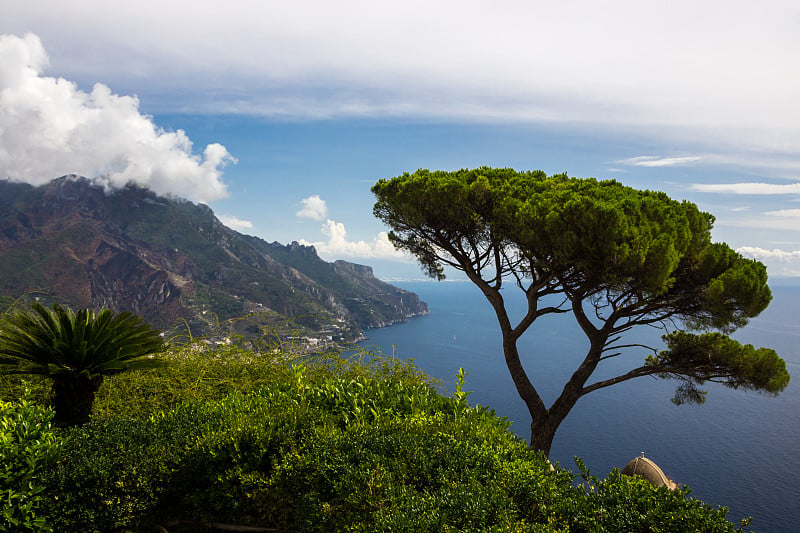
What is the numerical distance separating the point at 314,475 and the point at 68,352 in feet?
9.67

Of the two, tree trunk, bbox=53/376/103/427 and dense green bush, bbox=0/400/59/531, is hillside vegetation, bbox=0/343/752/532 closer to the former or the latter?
dense green bush, bbox=0/400/59/531

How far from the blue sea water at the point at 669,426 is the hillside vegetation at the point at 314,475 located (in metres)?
25.7

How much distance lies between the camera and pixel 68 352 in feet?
13.9

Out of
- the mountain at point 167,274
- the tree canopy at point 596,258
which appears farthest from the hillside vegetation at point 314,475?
the mountain at point 167,274

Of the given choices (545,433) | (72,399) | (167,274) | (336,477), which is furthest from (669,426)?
(167,274)

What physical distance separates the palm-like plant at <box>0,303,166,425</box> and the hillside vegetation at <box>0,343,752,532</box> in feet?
1.76

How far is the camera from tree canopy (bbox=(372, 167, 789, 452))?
30.5 ft

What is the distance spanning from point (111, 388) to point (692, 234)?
37.2ft

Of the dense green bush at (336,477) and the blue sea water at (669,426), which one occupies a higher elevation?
the dense green bush at (336,477)

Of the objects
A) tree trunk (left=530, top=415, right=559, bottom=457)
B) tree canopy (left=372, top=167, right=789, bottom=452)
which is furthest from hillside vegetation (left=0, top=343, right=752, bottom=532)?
tree trunk (left=530, top=415, right=559, bottom=457)

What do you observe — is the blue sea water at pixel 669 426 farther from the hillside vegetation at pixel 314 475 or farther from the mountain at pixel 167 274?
the mountain at pixel 167 274

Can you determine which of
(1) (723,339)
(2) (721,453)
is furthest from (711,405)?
(1) (723,339)

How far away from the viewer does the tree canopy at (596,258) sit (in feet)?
30.5

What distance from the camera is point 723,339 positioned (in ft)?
35.9
